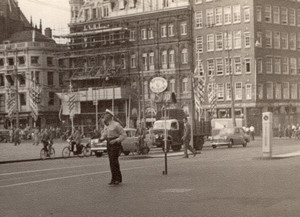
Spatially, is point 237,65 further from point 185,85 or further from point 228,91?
point 185,85

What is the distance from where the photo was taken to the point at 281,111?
286 ft

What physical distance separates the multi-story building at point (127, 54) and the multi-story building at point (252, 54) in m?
2.72

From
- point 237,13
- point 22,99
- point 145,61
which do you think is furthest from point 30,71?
point 237,13

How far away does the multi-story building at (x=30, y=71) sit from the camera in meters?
99.6

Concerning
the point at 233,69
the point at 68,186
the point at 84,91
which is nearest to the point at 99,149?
the point at 68,186

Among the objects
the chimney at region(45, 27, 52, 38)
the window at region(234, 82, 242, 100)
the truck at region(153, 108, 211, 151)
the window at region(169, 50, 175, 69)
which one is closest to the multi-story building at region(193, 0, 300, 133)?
the window at region(234, 82, 242, 100)

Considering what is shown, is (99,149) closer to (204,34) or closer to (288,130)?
(288,130)

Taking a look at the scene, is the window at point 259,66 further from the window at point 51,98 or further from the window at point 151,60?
the window at point 51,98

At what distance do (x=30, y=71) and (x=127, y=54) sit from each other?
17.4 m

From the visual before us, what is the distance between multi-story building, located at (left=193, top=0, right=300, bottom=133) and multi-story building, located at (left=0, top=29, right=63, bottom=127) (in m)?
24.8

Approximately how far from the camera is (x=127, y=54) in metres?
93.5

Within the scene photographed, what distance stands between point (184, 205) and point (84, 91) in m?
84.2

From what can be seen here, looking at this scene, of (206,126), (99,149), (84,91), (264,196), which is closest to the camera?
(264,196)

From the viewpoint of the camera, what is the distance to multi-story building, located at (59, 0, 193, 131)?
293 feet
